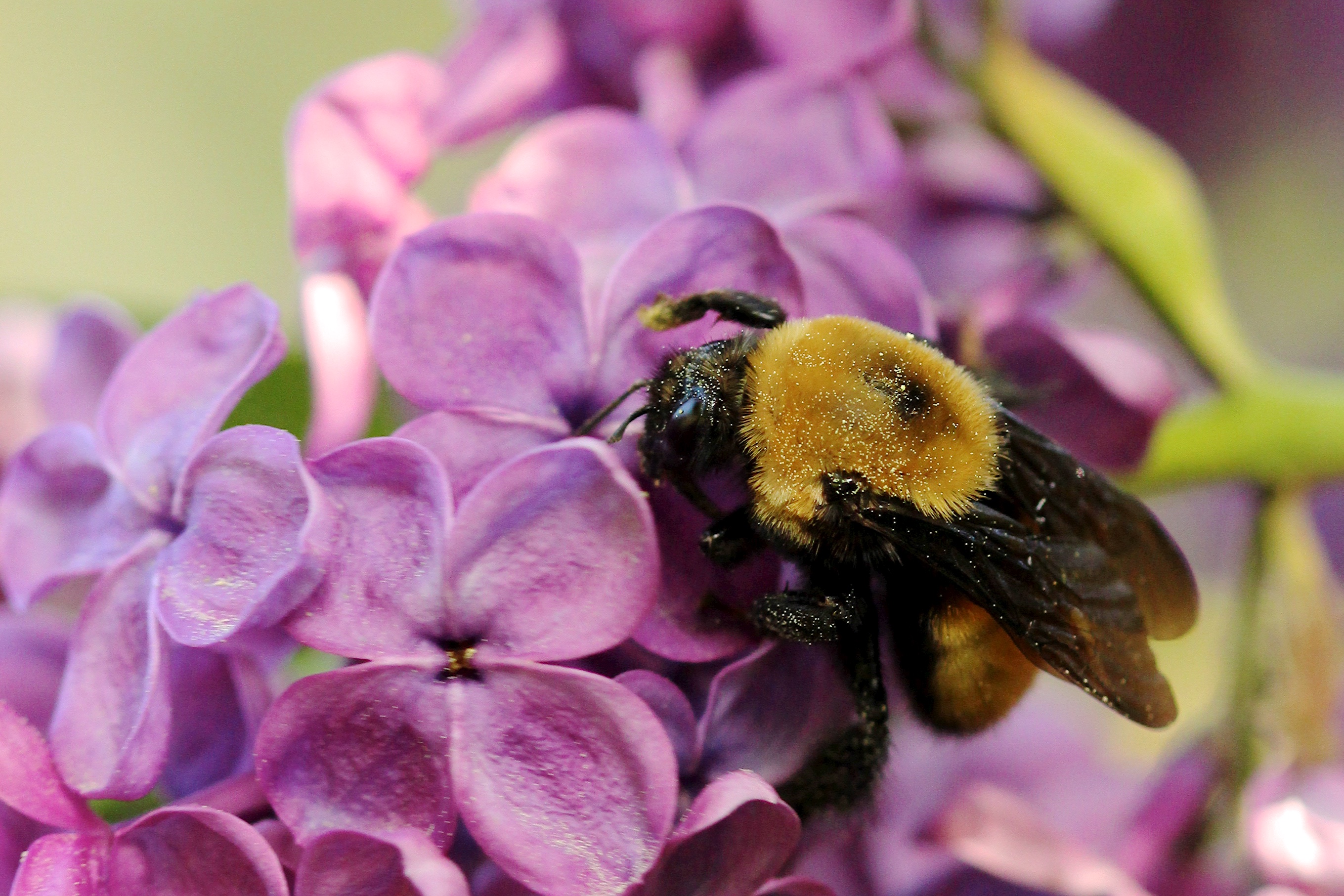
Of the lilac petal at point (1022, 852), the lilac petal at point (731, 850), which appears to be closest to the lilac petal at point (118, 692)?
the lilac petal at point (731, 850)

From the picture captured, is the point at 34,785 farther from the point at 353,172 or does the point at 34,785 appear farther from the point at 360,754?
the point at 353,172

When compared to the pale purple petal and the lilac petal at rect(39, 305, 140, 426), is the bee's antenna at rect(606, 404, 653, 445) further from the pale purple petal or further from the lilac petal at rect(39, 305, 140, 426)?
the lilac petal at rect(39, 305, 140, 426)

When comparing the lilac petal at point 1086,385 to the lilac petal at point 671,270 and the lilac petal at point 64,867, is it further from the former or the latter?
A: the lilac petal at point 64,867

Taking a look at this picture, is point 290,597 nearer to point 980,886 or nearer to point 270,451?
point 270,451

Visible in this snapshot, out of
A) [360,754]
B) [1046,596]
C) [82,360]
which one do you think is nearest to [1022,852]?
[1046,596]

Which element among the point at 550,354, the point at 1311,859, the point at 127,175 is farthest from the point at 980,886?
the point at 127,175
